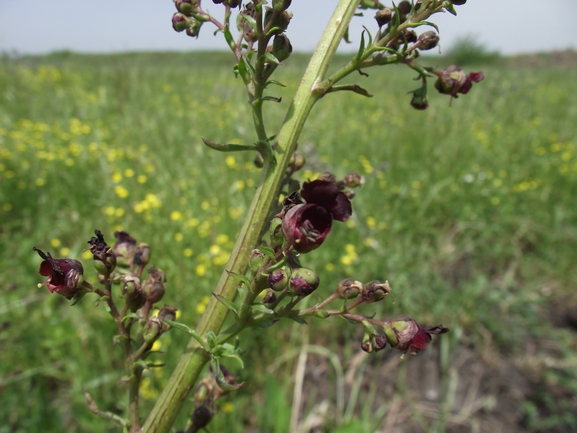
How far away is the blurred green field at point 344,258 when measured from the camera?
2.49 metres

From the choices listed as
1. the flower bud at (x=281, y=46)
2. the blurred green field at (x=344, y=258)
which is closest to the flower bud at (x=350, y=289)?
the flower bud at (x=281, y=46)

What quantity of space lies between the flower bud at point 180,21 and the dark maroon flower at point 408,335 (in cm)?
84

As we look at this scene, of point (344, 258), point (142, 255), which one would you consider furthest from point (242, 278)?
point (344, 258)

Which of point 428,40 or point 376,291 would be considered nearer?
point 376,291

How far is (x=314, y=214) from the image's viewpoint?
2.13ft

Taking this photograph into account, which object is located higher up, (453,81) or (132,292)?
(453,81)

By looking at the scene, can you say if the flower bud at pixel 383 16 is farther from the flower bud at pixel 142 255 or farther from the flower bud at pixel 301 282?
the flower bud at pixel 142 255

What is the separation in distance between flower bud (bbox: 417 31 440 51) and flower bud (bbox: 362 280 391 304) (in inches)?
20.7

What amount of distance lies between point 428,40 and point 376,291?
0.55 metres

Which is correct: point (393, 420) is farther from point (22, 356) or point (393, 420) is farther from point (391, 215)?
point (22, 356)

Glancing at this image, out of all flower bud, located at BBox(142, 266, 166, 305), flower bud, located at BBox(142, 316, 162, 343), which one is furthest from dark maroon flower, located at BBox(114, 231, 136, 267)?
flower bud, located at BBox(142, 316, 162, 343)

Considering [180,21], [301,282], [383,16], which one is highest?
[383,16]

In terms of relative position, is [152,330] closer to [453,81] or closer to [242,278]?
[242,278]

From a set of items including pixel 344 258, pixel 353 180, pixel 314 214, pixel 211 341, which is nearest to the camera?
pixel 314 214
